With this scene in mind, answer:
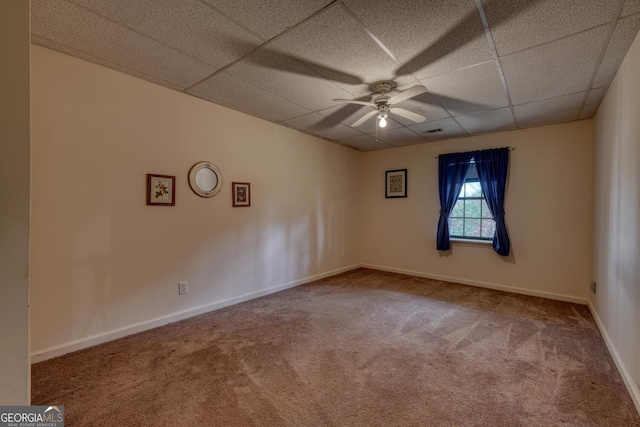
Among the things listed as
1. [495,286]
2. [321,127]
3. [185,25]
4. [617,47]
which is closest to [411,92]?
[617,47]

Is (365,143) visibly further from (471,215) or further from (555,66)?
(555,66)

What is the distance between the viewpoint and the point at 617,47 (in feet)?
6.29

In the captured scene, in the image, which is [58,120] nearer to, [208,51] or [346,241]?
[208,51]

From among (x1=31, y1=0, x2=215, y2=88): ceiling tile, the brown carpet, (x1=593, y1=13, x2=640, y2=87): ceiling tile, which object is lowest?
the brown carpet

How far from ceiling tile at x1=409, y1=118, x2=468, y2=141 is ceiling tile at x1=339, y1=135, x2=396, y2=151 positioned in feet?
2.49

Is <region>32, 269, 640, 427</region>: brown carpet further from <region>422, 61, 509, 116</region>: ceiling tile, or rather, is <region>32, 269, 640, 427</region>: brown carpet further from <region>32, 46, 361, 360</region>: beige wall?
<region>422, 61, 509, 116</region>: ceiling tile

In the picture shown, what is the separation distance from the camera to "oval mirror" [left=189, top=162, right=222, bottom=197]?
293cm

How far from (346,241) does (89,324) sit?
3804 mm

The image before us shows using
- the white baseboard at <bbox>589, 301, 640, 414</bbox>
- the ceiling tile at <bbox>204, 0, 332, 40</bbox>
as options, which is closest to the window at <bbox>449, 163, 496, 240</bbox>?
the white baseboard at <bbox>589, 301, 640, 414</bbox>

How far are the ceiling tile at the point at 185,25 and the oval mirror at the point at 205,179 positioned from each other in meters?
1.15

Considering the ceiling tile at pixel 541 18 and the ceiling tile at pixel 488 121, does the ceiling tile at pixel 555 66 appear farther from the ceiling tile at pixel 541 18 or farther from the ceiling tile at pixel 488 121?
the ceiling tile at pixel 488 121

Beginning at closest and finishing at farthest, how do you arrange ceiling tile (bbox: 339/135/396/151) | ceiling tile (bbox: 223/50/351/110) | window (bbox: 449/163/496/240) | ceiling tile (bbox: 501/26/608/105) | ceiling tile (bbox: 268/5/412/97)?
1. ceiling tile (bbox: 268/5/412/97)
2. ceiling tile (bbox: 501/26/608/105)
3. ceiling tile (bbox: 223/50/351/110)
4. window (bbox: 449/163/496/240)
5. ceiling tile (bbox: 339/135/396/151)

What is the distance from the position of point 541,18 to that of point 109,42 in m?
2.93

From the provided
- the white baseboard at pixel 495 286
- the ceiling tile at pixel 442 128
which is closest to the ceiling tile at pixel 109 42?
the ceiling tile at pixel 442 128
